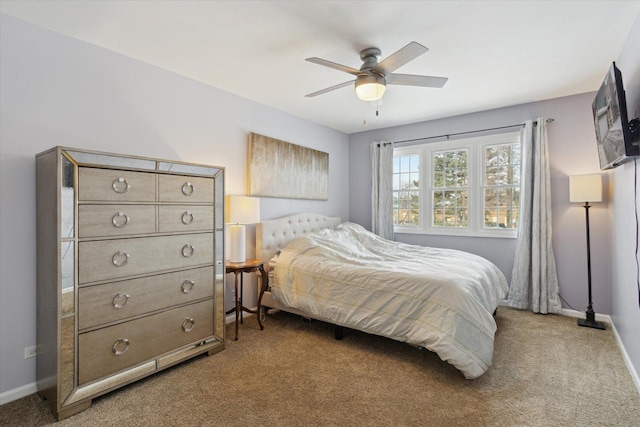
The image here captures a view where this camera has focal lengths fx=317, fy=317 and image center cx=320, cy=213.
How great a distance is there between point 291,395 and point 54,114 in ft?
8.73

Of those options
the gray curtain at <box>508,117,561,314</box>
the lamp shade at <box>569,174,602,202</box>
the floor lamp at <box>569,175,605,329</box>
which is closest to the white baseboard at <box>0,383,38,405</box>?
the gray curtain at <box>508,117,561,314</box>

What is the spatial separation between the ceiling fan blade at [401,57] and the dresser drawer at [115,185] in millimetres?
1917

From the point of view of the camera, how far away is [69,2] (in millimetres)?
2029

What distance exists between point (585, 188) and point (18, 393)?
5250 millimetres

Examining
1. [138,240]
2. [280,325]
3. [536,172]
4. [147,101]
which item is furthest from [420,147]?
[138,240]

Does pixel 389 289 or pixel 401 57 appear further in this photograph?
pixel 389 289

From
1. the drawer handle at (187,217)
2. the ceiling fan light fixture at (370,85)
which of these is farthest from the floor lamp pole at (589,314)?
the drawer handle at (187,217)

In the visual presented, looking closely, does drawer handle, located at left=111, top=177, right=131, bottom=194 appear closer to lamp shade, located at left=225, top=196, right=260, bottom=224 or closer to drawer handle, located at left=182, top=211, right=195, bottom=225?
drawer handle, located at left=182, top=211, right=195, bottom=225

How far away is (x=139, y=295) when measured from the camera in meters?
2.29

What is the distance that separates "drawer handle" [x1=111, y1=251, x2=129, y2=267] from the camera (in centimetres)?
216

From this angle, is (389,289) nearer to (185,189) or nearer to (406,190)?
(185,189)

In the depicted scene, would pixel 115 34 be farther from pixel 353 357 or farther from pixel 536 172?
pixel 536 172

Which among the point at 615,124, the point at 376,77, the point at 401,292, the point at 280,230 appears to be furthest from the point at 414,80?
the point at 280,230

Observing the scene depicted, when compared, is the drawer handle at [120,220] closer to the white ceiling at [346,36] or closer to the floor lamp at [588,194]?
the white ceiling at [346,36]
